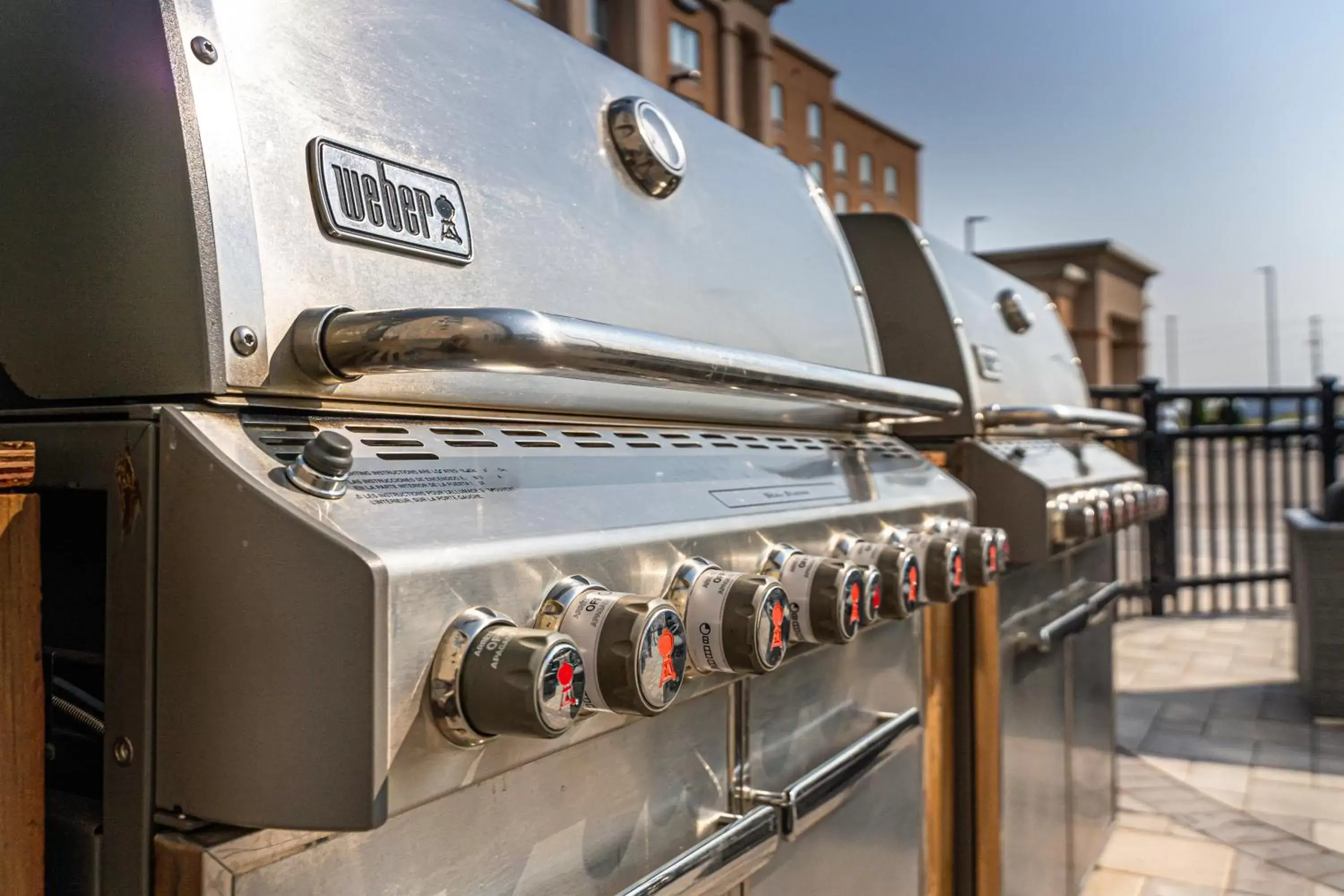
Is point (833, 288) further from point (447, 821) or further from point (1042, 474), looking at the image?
point (447, 821)

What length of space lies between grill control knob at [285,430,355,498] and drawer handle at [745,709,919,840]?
60cm

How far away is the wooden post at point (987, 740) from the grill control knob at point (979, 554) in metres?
0.52

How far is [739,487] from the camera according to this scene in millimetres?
1008

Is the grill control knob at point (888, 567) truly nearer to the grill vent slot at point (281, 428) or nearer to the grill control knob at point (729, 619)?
the grill control knob at point (729, 619)

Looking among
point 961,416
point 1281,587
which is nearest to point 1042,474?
point 961,416

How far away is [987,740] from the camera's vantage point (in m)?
1.90

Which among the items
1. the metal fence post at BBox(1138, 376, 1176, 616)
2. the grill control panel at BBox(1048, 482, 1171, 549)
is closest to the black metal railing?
the metal fence post at BBox(1138, 376, 1176, 616)

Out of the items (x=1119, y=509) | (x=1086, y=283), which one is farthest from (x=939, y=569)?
(x=1086, y=283)

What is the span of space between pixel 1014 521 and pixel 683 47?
101 cm

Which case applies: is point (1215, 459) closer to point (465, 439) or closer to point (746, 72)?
point (746, 72)

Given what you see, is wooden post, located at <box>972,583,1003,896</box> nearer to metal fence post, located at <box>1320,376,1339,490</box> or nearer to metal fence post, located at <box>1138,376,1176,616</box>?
metal fence post, located at <box>1138,376,1176,616</box>

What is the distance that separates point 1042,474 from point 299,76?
1621 millimetres

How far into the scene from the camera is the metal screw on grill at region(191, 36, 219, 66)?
0.66m

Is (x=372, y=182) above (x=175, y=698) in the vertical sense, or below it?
above
